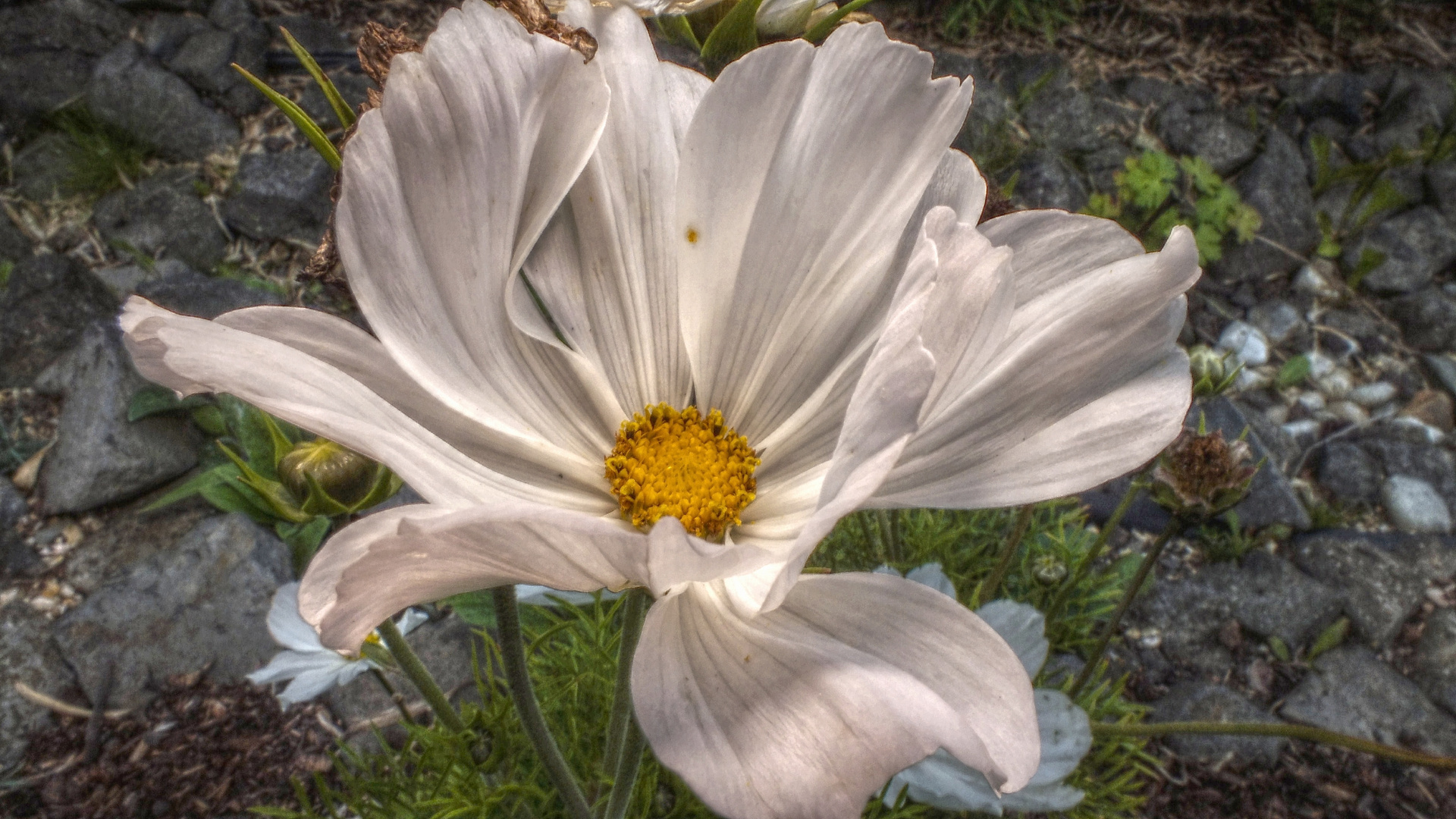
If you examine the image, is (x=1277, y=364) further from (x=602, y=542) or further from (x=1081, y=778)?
(x=602, y=542)

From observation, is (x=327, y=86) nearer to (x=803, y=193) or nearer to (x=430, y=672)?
(x=803, y=193)

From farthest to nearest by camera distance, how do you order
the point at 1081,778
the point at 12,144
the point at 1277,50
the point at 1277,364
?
the point at 1277,50
the point at 12,144
the point at 1277,364
the point at 1081,778

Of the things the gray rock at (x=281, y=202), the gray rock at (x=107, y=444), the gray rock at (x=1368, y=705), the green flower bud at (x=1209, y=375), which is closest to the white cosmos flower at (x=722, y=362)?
the green flower bud at (x=1209, y=375)

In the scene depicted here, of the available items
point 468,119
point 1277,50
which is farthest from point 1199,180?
point 468,119

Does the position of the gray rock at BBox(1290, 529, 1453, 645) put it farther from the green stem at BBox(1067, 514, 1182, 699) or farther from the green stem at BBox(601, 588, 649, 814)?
the green stem at BBox(601, 588, 649, 814)

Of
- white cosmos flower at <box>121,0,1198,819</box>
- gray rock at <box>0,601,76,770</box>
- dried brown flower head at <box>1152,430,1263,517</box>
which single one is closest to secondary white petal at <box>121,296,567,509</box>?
white cosmos flower at <box>121,0,1198,819</box>

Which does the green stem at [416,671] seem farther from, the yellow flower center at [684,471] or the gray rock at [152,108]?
the gray rock at [152,108]

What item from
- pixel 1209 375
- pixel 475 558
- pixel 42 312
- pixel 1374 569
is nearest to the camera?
pixel 475 558

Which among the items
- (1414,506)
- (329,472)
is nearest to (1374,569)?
(1414,506)
